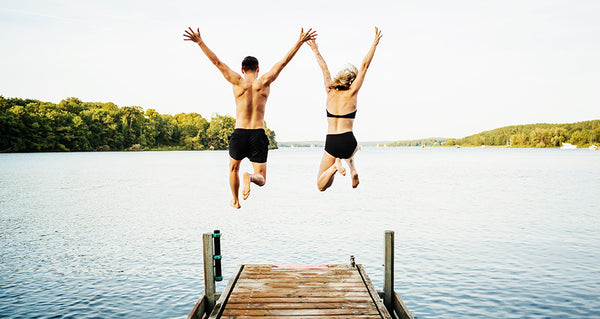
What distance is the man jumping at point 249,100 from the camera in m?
6.27

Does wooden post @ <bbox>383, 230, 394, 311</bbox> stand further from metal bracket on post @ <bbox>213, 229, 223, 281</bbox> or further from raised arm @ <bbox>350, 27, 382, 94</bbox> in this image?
raised arm @ <bbox>350, 27, 382, 94</bbox>

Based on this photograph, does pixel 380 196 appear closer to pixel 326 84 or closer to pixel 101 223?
pixel 101 223

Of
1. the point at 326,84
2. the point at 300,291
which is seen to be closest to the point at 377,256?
the point at 300,291

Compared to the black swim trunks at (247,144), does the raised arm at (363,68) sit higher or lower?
higher

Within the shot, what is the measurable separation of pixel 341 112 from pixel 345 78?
1.58 ft

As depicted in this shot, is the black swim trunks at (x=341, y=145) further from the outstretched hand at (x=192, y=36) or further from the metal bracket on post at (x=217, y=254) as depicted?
the metal bracket on post at (x=217, y=254)

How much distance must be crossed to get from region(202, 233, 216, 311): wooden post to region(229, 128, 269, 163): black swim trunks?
10696 millimetres

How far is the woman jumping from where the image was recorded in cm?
658

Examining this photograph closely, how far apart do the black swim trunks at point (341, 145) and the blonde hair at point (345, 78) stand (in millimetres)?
672

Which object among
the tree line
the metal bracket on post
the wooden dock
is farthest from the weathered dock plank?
the tree line

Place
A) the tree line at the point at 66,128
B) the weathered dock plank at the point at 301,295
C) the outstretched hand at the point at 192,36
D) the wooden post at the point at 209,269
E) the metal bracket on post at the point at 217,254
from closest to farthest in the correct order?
1. the outstretched hand at the point at 192,36
2. the weathered dock plank at the point at 301,295
3. the wooden post at the point at 209,269
4. the metal bracket on post at the point at 217,254
5. the tree line at the point at 66,128

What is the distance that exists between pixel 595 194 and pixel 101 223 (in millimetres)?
58402

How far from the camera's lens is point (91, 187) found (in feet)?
228

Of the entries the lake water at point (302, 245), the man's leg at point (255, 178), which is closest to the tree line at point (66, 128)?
the lake water at point (302, 245)
